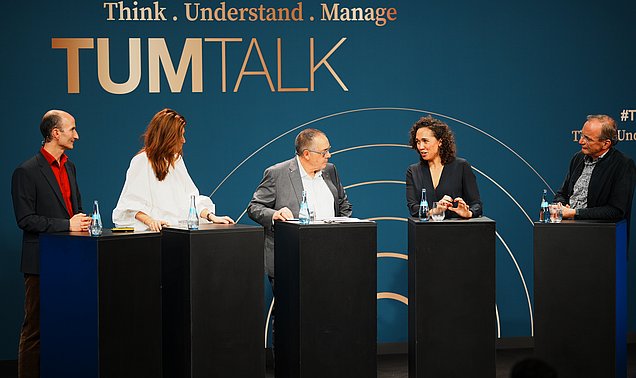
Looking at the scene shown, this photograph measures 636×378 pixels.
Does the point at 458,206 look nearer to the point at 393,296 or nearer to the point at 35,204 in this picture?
the point at 393,296

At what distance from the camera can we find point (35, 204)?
4.93m

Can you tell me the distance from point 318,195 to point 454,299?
111 cm

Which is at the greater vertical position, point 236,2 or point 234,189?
point 236,2

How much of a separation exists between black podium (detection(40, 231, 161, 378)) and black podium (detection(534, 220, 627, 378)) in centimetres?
235

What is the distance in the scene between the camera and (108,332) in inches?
168

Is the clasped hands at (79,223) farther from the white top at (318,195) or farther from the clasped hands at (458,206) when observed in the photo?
the clasped hands at (458,206)

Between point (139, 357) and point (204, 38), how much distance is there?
284 cm

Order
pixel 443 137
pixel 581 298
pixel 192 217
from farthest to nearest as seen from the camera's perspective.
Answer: pixel 443 137
pixel 581 298
pixel 192 217

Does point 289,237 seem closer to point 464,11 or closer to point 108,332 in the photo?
point 108,332

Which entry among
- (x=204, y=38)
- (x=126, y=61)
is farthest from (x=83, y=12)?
(x=204, y=38)

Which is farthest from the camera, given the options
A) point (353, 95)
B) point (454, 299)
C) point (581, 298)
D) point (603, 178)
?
point (353, 95)

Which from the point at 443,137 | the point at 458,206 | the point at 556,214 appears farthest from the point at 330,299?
the point at 556,214

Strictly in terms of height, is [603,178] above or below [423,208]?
above

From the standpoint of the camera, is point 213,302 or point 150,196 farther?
point 150,196
